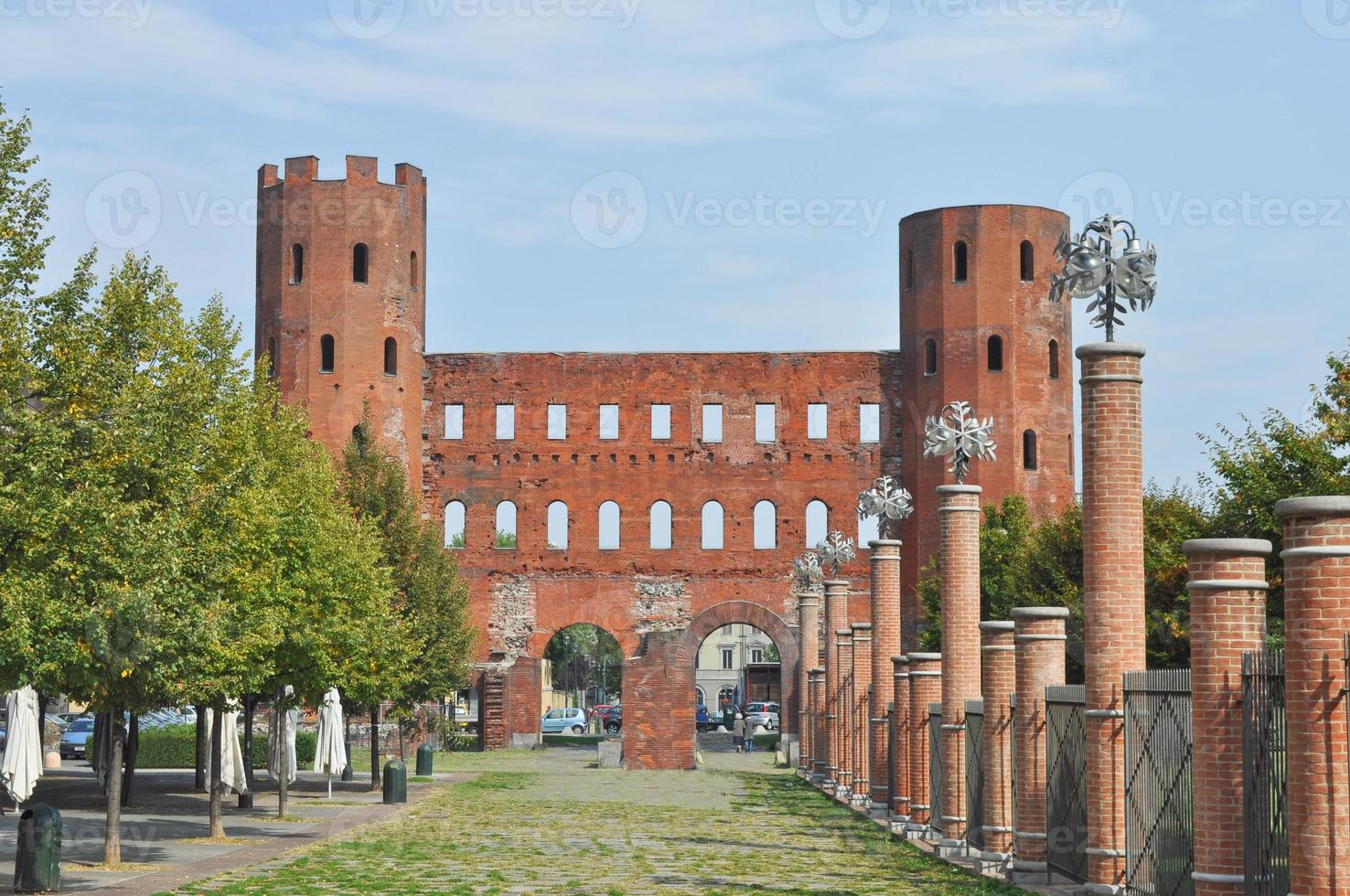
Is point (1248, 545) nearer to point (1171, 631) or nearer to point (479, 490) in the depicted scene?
point (1171, 631)

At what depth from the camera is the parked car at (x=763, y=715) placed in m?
69.7

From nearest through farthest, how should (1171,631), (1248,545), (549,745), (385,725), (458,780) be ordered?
1. (1248,545)
2. (1171,631)
3. (458,780)
4. (385,725)
5. (549,745)

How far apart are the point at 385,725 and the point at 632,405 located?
13088 mm

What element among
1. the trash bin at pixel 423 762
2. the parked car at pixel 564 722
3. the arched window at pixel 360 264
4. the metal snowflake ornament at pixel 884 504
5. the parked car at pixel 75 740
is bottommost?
the parked car at pixel 564 722

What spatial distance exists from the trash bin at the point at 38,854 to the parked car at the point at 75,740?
37.5 meters

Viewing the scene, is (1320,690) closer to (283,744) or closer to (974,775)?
(974,775)

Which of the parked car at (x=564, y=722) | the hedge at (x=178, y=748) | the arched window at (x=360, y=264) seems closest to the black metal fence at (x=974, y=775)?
the hedge at (x=178, y=748)

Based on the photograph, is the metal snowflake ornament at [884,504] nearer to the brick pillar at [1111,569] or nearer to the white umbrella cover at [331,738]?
the white umbrella cover at [331,738]

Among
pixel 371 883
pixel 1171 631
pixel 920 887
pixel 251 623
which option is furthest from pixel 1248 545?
pixel 1171 631

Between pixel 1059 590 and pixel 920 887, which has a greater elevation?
pixel 1059 590

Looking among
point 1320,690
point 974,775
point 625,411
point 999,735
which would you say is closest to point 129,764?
point 974,775

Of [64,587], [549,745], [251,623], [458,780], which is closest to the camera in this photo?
[64,587]

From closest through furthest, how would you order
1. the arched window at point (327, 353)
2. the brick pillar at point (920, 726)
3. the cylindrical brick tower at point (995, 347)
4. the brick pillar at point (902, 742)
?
the brick pillar at point (920, 726)
the brick pillar at point (902, 742)
the cylindrical brick tower at point (995, 347)
the arched window at point (327, 353)

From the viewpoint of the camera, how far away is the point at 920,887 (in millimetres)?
16922
